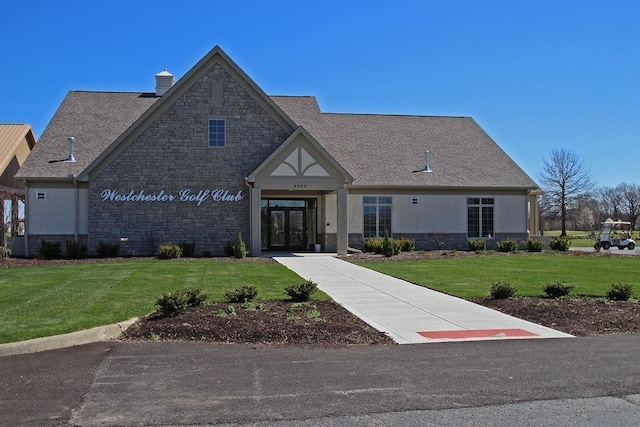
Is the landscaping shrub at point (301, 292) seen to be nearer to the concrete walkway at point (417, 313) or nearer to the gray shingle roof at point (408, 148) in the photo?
the concrete walkway at point (417, 313)

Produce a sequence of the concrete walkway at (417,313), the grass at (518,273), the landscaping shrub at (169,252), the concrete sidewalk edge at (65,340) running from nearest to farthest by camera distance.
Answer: the concrete sidewalk edge at (65,340) < the concrete walkway at (417,313) < the grass at (518,273) < the landscaping shrub at (169,252)

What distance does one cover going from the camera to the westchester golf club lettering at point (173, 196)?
85.4 ft

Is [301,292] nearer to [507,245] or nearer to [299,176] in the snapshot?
[299,176]

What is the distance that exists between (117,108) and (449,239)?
59.9ft

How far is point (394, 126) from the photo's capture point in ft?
116

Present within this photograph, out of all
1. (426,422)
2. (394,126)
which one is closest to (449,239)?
(394,126)

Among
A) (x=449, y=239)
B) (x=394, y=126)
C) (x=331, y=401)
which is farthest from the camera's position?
(x=394, y=126)

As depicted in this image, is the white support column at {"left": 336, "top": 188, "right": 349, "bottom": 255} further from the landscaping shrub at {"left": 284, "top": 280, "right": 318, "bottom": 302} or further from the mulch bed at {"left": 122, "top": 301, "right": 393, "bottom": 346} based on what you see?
the mulch bed at {"left": 122, "top": 301, "right": 393, "bottom": 346}

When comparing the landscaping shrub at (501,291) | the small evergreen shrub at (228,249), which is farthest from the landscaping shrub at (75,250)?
the landscaping shrub at (501,291)

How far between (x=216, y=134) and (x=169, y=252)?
18.8 feet

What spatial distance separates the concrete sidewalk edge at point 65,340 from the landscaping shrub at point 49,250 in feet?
56.2

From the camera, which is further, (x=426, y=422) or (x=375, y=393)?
(x=375, y=393)

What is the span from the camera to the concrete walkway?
9672 millimetres

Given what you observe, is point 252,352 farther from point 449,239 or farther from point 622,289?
point 449,239
